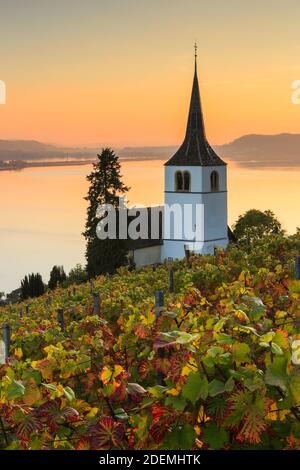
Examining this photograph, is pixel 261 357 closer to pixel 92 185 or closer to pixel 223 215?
pixel 92 185

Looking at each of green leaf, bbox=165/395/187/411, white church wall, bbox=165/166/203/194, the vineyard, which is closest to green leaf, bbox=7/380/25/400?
the vineyard

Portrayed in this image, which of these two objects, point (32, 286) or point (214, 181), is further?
point (214, 181)

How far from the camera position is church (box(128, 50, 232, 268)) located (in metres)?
63.2

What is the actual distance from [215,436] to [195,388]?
22cm

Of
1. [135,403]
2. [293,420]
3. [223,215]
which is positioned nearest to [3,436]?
[135,403]

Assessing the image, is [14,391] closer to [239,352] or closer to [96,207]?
[239,352]

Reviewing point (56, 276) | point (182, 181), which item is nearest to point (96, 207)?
point (56, 276)

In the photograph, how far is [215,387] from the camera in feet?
10.4

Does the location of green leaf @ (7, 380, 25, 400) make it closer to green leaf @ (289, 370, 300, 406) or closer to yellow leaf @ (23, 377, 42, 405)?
yellow leaf @ (23, 377, 42, 405)

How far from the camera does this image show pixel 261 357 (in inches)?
145

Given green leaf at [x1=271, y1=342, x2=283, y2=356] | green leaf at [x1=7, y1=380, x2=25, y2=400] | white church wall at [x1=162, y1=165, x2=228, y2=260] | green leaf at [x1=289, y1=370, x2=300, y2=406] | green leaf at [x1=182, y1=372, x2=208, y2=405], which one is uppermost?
green leaf at [x1=271, y1=342, x2=283, y2=356]

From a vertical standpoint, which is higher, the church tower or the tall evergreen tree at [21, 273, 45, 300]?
the church tower

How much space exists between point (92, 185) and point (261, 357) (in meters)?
46.3

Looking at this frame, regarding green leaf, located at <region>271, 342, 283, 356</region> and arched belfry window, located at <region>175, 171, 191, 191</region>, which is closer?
green leaf, located at <region>271, 342, 283, 356</region>
